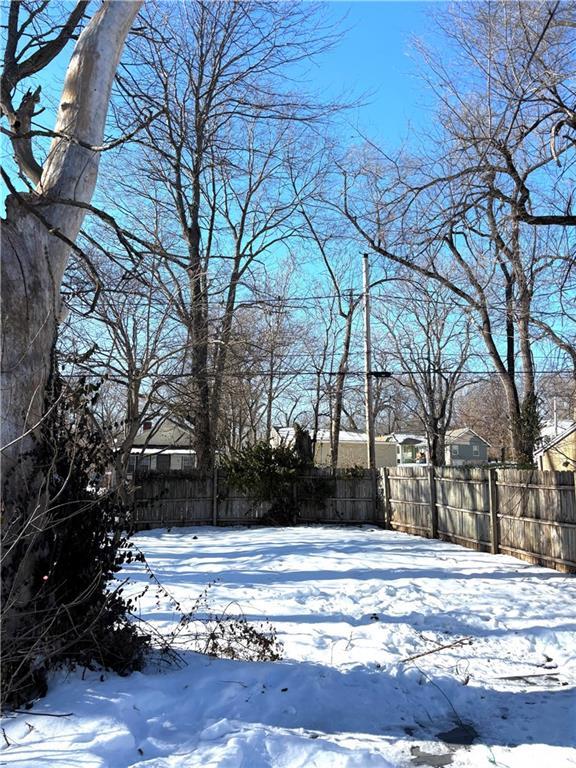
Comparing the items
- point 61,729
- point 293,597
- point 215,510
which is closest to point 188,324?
point 215,510

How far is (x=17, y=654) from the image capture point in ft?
13.0

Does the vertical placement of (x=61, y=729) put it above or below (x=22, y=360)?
below

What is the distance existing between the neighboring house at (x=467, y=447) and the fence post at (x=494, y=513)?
50.8 meters

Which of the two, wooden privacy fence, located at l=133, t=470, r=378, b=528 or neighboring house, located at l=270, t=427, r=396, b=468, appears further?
neighboring house, located at l=270, t=427, r=396, b=468

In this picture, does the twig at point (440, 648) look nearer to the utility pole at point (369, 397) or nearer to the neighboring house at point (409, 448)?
the utility pole at point (369, 397)

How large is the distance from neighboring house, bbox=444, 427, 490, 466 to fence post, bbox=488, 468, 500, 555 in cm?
5077

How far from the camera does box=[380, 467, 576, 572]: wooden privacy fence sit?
10.1 meters

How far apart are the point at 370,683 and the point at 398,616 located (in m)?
2.42

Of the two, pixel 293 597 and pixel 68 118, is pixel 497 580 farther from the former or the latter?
pixel 68 118

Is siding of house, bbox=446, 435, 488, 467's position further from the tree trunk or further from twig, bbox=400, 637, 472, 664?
the tree trunk

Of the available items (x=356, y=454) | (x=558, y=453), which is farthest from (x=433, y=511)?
(x=356, y=454)

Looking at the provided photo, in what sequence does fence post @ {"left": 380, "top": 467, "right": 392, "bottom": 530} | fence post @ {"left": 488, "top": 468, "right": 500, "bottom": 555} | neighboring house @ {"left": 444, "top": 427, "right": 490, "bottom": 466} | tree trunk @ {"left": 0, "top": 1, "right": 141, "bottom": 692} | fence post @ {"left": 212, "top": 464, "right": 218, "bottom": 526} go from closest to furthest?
tree trunk @ {"left": 0, "top": 1, "right": 141, "bottom": 692} < fence post @ {"left": 488, "top": 468, "right": 500, "bottom": 555} < fence post @ {"left": 380, "top": 467, "right": 392, "bottom": 530} < fence post @ {"left": 212, "top": 464, "right": 218, "bottom": 526} < neighboring house @ {"left": 444, "top": 427, "right": 490, "bottom": 466}

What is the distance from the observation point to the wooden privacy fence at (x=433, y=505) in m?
10.3

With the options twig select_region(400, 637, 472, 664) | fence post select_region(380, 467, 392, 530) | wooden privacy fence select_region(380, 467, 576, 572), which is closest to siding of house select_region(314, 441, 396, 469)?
fence post select_region(380, 467, 392, 530)
